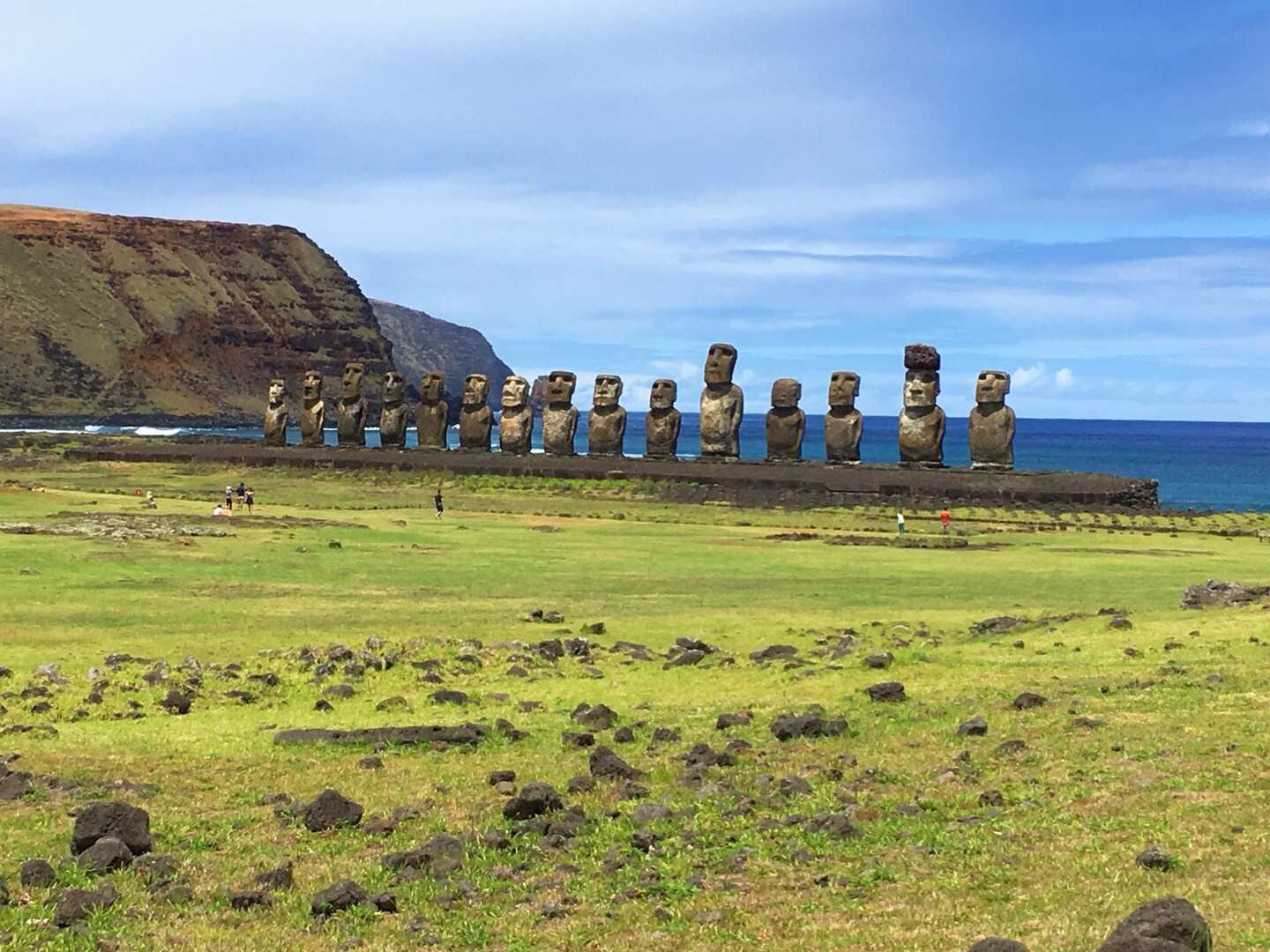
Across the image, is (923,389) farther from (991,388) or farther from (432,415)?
(432,415)

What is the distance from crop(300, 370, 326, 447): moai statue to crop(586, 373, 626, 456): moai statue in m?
13.7

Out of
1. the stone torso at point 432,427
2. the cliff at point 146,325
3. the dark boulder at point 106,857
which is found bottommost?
the dark boulder at point 106,857

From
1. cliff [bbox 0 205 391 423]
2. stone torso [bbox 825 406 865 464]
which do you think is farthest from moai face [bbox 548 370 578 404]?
cliff [bbox 0 205 391 423]

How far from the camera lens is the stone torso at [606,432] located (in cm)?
5441

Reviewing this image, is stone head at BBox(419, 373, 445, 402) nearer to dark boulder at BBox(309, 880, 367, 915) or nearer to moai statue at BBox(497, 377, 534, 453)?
moai statue at BBox(497, 377, 534, 453)

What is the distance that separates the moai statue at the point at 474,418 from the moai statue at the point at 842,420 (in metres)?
14.4

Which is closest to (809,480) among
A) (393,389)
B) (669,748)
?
(393,389)

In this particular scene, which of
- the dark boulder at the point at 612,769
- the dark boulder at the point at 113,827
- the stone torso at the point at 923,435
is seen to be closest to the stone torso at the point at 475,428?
the stone torso at the point at 923,435

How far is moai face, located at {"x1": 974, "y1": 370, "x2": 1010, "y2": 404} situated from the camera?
47219 mm

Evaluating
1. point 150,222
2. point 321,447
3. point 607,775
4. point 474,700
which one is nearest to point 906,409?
point 321,447

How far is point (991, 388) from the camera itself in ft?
155

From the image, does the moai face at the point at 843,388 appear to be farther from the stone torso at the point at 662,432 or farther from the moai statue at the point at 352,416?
the moai statue at the point at 352,416

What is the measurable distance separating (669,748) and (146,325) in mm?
171690

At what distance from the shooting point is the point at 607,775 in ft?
35.0
